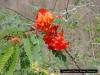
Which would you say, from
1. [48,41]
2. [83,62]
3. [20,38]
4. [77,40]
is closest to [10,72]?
[20,38]

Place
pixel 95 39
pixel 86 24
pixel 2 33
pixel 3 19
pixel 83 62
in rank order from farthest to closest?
1. pixel 86 24
2. pixel 95 39
3. pixel 83 62
4. pixel 3 19
5. pixel 2 33

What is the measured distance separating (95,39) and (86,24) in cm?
28

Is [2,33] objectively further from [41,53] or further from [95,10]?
[95,10]

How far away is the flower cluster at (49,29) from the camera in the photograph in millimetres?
722

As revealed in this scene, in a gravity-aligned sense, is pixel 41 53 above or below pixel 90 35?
below

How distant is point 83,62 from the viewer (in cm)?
183

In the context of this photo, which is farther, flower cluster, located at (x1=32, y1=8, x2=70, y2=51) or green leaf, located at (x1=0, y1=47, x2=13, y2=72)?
flower cluster, located at (x1=32, y1=8, x2=70, y2=51)

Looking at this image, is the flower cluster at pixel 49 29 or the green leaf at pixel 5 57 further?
the flower cluster at pixel 49 29

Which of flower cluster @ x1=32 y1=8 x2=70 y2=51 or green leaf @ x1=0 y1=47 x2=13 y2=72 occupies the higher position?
flower cluster @ x1=32 y1=8 x2=70 y2=51

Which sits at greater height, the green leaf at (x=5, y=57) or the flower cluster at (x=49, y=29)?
the flower cluster at (x=49, y=29)

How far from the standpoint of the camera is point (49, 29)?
2.43 ft

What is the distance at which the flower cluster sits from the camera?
2.37 ft

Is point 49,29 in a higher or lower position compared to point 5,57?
higher

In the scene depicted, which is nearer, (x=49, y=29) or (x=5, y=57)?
(x=5, y=57)
